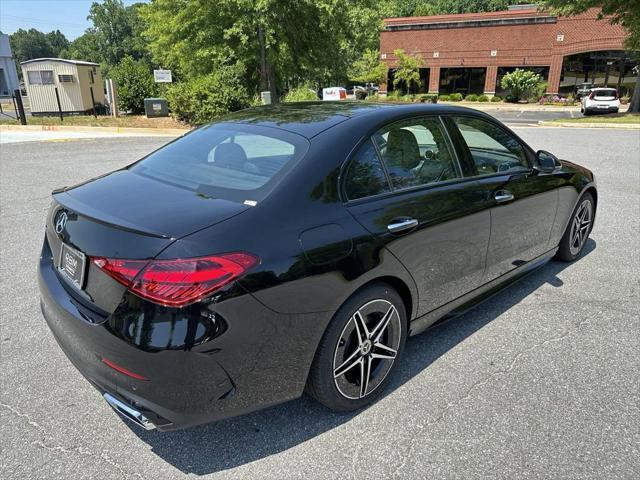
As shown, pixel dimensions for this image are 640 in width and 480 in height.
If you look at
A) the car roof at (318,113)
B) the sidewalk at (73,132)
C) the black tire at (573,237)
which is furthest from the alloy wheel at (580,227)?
the sidewalk at (73,132)

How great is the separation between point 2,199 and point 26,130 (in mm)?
10448

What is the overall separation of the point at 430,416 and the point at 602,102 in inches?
1199

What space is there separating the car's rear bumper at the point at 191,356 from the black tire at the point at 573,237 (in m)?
3.28

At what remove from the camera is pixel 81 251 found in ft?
7.18

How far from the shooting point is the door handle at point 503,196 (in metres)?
3.34

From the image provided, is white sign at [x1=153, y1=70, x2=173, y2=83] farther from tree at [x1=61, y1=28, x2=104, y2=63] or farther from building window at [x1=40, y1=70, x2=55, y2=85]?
tree at [x1=61, y1=28, x2=104, y2=63]

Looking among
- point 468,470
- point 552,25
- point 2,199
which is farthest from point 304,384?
point 552,25

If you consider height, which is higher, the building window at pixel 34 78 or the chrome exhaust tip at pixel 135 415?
the building window at pixel 34 78

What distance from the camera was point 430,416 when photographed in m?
2.62

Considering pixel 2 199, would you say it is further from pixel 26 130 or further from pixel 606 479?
pixel 26 130

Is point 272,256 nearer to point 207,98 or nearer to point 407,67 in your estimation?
point 207,98

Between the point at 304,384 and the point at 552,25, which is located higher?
the point at 552,25

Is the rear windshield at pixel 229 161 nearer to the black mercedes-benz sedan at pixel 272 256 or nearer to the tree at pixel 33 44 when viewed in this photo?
the black mercedes-benz sedan at pixel 272 256

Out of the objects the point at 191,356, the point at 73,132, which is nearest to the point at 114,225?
the point at 191,356
